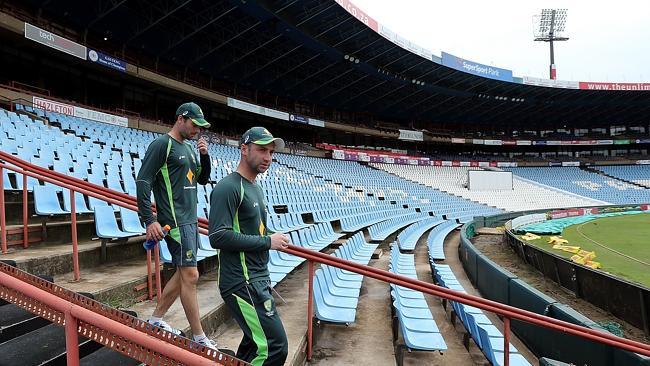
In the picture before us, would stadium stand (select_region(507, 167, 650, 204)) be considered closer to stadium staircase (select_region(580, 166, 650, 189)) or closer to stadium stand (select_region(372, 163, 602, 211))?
stadium staircase (select_region(580, 166, 650, 189))

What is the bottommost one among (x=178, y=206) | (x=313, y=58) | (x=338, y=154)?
(x=178, y=206)

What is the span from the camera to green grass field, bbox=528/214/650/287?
34.2 ft

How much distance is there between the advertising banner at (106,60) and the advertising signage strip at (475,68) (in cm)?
2397

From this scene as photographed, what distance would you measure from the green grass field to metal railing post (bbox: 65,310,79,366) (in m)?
10.9

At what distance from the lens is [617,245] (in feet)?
49.1

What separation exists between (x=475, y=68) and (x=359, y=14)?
16.3m

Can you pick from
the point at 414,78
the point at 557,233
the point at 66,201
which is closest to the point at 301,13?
the point at 414,78

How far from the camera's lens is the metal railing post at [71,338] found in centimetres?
151

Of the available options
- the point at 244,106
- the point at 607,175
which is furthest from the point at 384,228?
the point at 607,175

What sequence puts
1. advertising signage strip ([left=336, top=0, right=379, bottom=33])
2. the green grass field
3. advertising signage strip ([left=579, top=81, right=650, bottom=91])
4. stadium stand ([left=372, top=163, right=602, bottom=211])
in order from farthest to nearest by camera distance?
advertising signage strip ([left=579, top=81, right=650, bottom=91])
stadium stand ([left=372, top=163, right=602, bottom=211])
advertising signage strip ([left=336, top=0, right=379, bottom=33])
the green grass field

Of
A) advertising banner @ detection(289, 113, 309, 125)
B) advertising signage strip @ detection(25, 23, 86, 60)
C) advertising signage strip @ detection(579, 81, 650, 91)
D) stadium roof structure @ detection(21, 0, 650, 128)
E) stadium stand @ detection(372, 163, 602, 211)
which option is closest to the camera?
advertising signage strip @ detection(25, 23, 86, 60)

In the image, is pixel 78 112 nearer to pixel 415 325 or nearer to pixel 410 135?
pixel 415 325

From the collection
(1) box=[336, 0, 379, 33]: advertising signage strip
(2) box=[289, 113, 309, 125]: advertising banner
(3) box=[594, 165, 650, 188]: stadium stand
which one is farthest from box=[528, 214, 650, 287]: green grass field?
(3) box=[594, 165, 650, 188]: stadium stand

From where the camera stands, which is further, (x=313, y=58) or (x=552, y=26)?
(x=552, y=26)
